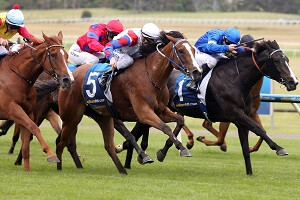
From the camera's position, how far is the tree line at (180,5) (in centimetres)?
6378

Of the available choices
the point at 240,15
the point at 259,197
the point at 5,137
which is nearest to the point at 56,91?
the point at 259,197

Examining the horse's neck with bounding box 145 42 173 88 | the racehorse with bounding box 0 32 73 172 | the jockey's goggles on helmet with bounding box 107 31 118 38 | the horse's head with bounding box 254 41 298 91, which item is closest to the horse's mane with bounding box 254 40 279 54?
the horse's head with bounding box 254 41 298 91

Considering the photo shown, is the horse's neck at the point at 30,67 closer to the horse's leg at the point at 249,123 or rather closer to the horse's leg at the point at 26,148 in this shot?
the horse's leg at the point at 26,148

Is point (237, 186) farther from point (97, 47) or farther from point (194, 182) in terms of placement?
point (97, 47)

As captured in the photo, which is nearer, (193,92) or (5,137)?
(193,92)

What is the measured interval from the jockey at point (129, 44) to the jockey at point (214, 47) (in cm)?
95

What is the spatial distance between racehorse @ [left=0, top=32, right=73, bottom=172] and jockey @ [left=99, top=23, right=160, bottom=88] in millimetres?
709

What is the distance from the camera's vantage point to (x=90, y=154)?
43.8ft

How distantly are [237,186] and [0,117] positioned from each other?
3.08 m

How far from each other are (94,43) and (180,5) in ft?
186

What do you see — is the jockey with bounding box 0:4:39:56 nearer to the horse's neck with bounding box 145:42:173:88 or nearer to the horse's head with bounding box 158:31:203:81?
the horse's neck with bounding box 145:42:173:88

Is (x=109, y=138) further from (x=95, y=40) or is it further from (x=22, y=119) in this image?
(x=95, y=40)

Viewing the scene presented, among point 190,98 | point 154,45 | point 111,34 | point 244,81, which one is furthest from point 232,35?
point 111,34

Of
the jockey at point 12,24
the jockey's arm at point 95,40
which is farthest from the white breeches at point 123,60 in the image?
the jockey at point 12,24
